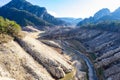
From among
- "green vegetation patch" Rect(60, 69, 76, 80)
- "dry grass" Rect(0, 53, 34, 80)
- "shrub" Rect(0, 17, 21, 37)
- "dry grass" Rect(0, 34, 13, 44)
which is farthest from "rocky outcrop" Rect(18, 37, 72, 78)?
"dry grass" Rect(0, 53, 34, 80)

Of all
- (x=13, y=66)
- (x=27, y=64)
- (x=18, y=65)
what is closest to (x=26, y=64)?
(x=27, y=64)

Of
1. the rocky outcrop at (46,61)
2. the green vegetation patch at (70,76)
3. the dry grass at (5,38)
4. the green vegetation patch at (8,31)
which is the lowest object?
the green vegetation patch at (70,76)

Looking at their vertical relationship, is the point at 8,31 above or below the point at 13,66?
above

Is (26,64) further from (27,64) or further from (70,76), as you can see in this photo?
(70,76)

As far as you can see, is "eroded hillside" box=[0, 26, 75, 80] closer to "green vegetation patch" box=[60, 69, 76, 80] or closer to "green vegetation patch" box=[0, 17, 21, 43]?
"green vegetation patch" box=[60, 69, 76, 80]

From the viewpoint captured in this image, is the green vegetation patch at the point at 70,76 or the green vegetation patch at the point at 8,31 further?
the green vegetation patch at the point at 70,76

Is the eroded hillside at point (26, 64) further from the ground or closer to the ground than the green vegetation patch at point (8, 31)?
closer to the ground

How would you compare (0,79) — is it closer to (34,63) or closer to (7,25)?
(34,63)

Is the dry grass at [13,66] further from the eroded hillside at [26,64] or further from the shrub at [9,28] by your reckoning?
the shrub at [9,28]

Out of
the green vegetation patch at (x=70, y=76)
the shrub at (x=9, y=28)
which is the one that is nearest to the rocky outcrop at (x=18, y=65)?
the shrub at (x=9, y=28)

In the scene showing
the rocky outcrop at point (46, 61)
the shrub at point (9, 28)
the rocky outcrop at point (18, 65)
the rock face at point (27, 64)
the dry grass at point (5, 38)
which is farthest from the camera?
the shrub at point (9, 28)

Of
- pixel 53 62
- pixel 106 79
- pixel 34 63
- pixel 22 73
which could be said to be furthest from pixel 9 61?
pixel 106 79
